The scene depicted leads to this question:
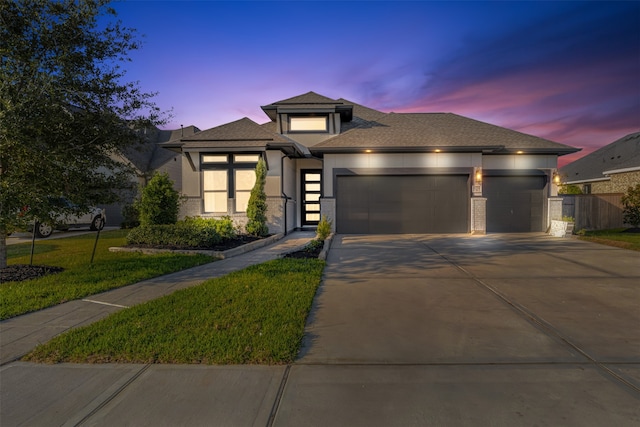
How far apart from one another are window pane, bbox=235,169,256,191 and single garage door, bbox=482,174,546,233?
9970mm

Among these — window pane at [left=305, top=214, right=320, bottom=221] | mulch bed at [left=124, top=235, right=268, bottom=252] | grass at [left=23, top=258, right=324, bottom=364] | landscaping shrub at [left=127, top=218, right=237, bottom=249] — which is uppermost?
window pane at [left=305, top=214, right=320, bottom=221]

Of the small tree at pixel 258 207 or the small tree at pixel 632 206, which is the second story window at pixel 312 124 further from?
the small tree at pixel 632 206

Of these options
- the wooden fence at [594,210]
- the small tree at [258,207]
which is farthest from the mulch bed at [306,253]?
the wooden fence at [594,210]

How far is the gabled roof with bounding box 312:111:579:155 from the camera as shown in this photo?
14.0 metres

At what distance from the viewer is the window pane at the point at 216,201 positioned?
13.9m

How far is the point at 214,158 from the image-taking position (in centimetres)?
1401

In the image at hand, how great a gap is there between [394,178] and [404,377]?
12.2 meters

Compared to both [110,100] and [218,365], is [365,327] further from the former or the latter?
[110,100]

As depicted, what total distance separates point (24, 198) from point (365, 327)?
608 cm

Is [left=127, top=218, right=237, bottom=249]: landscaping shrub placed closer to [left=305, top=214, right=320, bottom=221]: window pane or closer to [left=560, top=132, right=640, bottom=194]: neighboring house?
[left=305, top=214, right=320, bottom=221]: window pane

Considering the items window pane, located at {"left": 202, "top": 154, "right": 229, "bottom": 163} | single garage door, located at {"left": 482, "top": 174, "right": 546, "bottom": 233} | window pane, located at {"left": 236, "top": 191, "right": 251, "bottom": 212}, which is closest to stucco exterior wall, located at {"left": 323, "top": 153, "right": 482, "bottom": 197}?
single garage door, located at {"left": 482, "top": 174, "right": 546, "bottom": 233}

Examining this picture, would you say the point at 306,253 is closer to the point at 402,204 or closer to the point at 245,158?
the point at 245,158

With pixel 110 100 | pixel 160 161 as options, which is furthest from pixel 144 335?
pixel 160 161

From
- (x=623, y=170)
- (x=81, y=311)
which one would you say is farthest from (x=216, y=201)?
(x=623, y=170)
